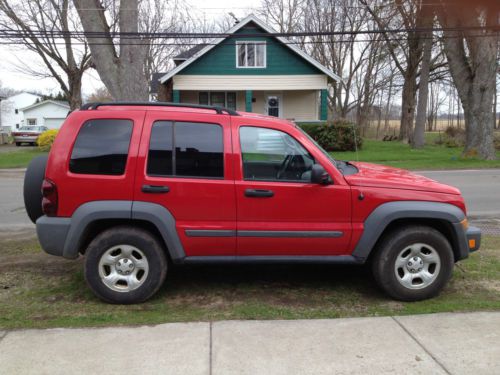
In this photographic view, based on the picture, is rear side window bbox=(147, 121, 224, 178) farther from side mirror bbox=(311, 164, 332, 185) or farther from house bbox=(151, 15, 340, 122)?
house bbox=(151, 15, 340, 122)

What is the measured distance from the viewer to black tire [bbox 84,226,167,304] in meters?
4.07

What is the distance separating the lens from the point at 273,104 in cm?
2697

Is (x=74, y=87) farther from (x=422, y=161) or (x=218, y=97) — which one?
(x=422, y=161)

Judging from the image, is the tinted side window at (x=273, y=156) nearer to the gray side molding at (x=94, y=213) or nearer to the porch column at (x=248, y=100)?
the gray side molding at (x=94, y=213)

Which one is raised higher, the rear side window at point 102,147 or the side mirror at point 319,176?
the rear side window at point 102,147

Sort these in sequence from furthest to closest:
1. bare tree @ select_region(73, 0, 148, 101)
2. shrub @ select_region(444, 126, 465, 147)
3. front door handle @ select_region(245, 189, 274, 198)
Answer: shrub @ select_region(444, 126, 465, 147)
bare tree @ select_region(73, 0, 148, 101)
front door handle @ select_region(245, 189, 274, 198)

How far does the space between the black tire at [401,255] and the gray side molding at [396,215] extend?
137 millimetres

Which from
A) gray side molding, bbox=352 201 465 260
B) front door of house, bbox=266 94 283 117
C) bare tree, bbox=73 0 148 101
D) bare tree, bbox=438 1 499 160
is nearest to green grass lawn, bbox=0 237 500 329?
gray side molding, bbox=352 201 465 260

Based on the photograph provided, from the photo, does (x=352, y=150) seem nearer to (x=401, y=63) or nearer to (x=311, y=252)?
(x=401, y=63)

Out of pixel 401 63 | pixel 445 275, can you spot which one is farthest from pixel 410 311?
pixel 401 63

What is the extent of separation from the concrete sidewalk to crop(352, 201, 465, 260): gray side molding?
2.33 feet

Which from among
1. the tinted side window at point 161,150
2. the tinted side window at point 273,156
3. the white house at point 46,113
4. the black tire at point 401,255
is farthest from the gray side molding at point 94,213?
the white house at point 46,113

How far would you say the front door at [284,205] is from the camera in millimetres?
4082

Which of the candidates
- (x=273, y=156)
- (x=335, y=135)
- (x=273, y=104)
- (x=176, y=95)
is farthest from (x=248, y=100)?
(x=273, y=156)
